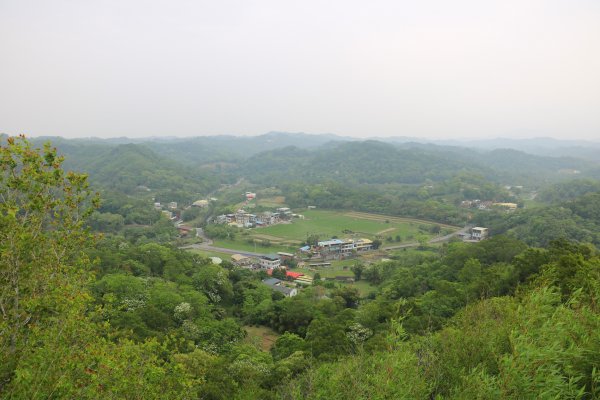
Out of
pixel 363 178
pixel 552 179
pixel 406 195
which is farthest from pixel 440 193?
pixel 552 179

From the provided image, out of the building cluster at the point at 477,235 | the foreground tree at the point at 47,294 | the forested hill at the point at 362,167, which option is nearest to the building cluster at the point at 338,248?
the building cluster at the point at 477,235

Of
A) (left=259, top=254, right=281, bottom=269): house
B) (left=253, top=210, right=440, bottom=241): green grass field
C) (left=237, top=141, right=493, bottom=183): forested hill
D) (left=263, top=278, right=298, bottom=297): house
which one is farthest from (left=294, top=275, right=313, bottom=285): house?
(left=237, top=141, right=493, bottom=183): forested hill

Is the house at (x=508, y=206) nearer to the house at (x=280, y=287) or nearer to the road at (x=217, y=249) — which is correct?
the road at (x=217, y=249)

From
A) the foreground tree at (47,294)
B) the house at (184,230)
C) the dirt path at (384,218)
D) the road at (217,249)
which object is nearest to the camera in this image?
the foreground tree at (47,294)

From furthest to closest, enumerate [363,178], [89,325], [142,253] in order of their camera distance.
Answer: [363,178] < [142,253] < [89,325]

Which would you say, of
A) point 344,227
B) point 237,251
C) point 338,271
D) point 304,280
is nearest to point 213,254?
point 237,251

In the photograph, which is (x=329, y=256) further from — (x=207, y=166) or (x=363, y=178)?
(x=207, y=166)
